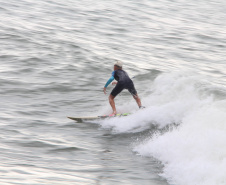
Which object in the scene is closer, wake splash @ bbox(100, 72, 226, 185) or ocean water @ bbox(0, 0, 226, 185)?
wake splash @ bbox(100, 72, 226, 185)

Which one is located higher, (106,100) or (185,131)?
(185,131)

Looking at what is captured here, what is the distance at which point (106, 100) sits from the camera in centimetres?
1977

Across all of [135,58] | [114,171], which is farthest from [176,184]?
[135,58]

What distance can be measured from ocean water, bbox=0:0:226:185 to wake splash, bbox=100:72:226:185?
4 cm

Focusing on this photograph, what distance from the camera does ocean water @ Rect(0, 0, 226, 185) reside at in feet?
37.0

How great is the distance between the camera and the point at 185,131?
1363 centimetres

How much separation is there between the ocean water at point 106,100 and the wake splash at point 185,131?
4 centimetres

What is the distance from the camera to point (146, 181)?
1070cm

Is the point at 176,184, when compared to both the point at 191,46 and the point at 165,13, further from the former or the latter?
the point at 165,13

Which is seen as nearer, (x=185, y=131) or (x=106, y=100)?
(x=185, y=131)

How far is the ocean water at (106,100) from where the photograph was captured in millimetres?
11266

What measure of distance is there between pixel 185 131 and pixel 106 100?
6.70 metres

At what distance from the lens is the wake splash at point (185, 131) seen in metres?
10.9

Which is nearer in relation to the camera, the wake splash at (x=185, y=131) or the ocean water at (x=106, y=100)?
the wake splash at (x=185, y=131)
